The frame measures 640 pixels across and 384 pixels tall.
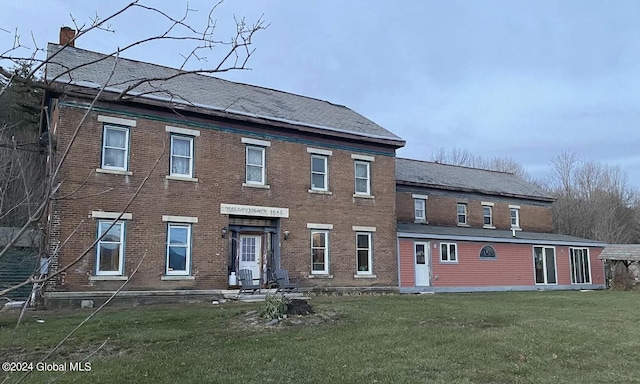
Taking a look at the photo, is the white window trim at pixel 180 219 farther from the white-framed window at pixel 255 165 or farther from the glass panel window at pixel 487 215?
the glass panel window at pixel 487 215

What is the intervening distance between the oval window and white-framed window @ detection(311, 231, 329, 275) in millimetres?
9091

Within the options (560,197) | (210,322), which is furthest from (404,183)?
(560,197)

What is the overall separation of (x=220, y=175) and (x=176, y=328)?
7.82 meters

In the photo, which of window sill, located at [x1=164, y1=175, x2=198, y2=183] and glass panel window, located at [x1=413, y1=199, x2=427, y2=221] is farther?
glass panel window, located at [x1=413, y1=199, x2=427, y2=221]

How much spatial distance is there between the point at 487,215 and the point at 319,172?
1375cm

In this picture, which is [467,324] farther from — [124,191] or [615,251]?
[615,251]

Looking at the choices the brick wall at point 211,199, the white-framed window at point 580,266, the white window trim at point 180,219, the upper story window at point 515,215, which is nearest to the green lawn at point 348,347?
the brick wall at point 211,199

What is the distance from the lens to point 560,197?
5188 cm

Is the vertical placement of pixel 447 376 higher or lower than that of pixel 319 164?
lower

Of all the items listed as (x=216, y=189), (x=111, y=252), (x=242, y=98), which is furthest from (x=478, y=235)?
(x=111, y=252)

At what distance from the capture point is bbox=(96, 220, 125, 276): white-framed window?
15.9 meters

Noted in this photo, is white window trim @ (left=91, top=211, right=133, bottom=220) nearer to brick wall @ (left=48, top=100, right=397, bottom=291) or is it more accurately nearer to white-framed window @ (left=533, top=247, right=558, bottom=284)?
brick wall @ (left=48, top=100, right=397, bottom=291)

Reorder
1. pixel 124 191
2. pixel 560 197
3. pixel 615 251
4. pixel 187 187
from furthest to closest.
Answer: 1. pixel 560 197
2. pixel 615 251
3. pixel 187 187
4. pixel 124 191

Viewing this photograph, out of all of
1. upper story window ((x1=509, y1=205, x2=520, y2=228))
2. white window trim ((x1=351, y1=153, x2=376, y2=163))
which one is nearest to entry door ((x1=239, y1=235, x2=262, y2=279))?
white window trim ((x1=351, y1=153, x2=376, y2=163))
